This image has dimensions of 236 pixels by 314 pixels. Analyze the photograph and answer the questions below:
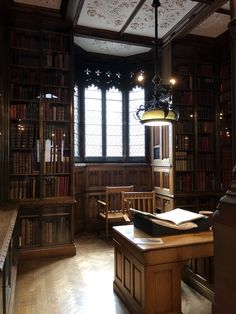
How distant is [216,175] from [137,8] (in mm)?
3023

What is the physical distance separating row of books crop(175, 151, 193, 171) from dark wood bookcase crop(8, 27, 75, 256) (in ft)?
5.92

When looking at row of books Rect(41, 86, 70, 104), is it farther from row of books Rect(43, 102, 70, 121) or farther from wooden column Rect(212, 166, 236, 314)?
wooden column Rect(212, 166, 236, 314)

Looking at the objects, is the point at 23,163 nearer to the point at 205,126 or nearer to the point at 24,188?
the point at 24,188

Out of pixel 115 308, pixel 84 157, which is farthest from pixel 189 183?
pixel 115 308

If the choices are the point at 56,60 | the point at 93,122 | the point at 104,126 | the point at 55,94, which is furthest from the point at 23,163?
the point at 104,126

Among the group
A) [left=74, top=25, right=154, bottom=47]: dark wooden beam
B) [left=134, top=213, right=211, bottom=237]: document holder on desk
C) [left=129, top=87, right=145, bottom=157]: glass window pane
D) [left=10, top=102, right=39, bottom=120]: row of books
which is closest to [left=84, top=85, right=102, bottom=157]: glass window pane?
[left=129, top=87, right=145, bottom=157]: glass window pane

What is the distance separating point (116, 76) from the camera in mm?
A: 5508

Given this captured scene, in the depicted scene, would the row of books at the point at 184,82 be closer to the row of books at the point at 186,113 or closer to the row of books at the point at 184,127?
the row of books at the point at 186,113

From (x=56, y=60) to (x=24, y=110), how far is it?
2.92ft

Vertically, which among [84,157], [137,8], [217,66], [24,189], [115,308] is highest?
[137,8]

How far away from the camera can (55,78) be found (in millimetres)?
3955

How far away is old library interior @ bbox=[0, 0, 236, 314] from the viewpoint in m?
2.39

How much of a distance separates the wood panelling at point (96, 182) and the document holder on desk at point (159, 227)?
8.22 ft

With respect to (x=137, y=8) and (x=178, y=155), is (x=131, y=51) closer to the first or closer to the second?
(x=137, y=8)
